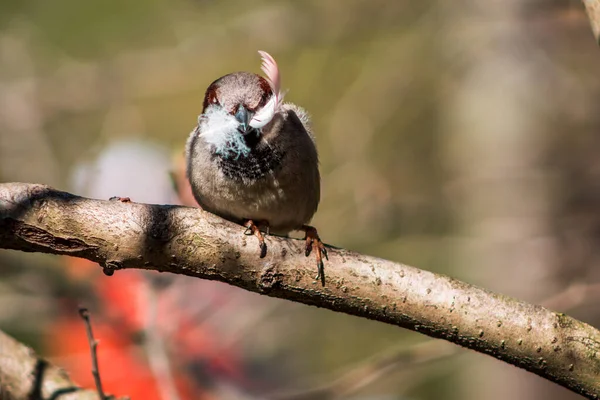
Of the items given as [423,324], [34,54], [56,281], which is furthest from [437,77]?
[423,324]

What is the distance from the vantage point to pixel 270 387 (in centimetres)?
367

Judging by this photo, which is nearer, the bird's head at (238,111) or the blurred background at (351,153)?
the bird's head at (238,111)

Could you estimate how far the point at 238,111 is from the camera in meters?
2.61

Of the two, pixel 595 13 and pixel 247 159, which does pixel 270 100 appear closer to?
pixel 247 159

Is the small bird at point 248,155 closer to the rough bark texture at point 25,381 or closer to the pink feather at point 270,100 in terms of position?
the pink feather at point 270,100

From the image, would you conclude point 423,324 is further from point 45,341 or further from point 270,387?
point 45,341

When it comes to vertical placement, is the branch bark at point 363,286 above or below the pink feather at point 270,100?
below

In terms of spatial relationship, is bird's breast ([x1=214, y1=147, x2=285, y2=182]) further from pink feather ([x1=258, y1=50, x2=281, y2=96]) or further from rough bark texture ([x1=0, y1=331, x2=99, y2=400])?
rough bark texture ([x1=0, y1=331, x2=99, y2=400])

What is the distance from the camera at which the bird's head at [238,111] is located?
2592 mm

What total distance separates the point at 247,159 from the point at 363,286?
76 cm

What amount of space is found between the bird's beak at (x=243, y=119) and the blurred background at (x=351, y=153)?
2.82ft

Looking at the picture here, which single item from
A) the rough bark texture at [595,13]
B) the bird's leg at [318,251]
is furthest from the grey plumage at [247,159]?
the rough bark texture at [595,13]

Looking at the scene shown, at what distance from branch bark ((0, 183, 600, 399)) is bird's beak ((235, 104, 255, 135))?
55 cm

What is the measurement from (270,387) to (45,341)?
1.15 m
